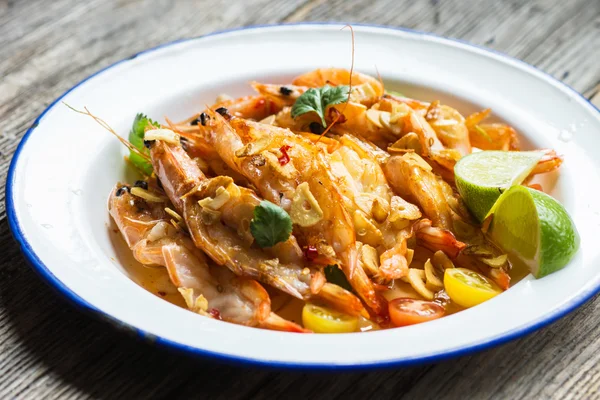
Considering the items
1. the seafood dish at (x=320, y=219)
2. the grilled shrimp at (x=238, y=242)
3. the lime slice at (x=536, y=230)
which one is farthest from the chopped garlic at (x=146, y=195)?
the lime slice at (x=536, y=230)

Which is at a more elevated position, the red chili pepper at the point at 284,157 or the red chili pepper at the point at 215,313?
the red chili pepper at the point at 284,157

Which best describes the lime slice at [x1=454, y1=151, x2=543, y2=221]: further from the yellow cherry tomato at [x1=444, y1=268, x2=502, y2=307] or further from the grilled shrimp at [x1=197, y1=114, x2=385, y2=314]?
the grilled shrimp at [x1=197, y1=114, x2=385, y2=314]

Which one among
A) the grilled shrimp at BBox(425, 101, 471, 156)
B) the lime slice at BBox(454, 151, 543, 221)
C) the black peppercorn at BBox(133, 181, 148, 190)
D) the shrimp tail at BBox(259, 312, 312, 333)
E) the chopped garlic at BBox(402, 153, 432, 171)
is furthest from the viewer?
the grilled shrimp at BBox(425, 101, 471, 156)

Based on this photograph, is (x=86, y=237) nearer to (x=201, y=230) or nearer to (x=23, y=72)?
(x=201, y=230)

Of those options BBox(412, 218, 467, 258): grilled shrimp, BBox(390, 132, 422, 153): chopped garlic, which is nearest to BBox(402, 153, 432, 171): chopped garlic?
BBox(390, 132, 422, 153): chopped garlic

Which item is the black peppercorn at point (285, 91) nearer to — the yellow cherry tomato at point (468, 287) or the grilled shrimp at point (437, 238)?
the grilled shrimp at point (437, 238)

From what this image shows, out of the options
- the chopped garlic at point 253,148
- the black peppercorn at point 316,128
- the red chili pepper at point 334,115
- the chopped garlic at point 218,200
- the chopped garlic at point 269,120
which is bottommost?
the black peppercorn at point 316,128

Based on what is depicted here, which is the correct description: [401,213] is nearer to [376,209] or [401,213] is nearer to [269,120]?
[376,209]

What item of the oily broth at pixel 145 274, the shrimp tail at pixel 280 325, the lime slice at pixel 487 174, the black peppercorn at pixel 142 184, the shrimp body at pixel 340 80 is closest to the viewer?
the shrimp tail at pixel 280 325
